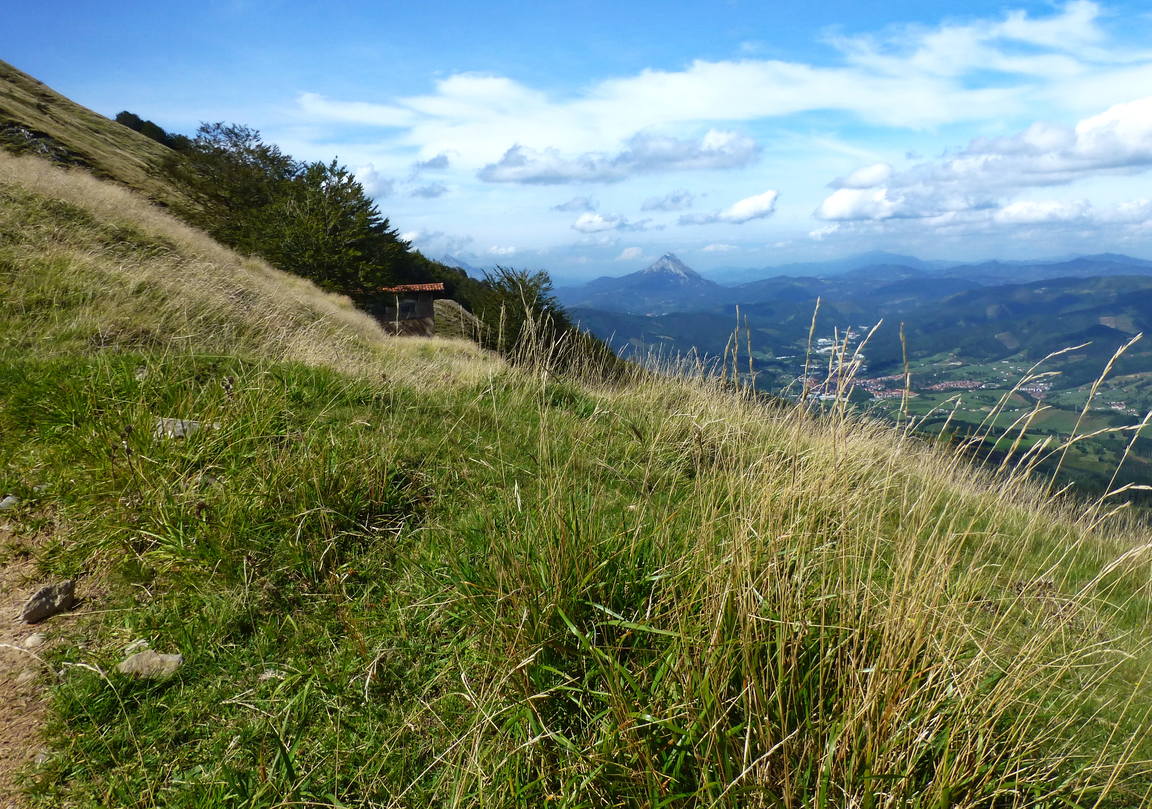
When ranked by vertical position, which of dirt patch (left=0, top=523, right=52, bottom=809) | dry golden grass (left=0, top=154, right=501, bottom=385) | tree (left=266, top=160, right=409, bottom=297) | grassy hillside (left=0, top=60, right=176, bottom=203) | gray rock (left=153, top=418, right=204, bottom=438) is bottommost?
dirt patch (left=0, top=523, right=52, bottom=809)

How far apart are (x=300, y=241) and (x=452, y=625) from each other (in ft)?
109

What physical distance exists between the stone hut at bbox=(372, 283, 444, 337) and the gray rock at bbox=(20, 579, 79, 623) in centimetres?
2635

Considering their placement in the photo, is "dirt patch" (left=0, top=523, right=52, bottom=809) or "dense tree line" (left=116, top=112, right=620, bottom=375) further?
"dense tree line" (left=116, top=112, right=620, bottom=375)

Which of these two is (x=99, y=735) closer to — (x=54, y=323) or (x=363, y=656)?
(x=363, y=656)

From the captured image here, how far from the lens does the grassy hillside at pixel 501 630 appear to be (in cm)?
201

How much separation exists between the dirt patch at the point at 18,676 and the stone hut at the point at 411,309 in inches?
1026

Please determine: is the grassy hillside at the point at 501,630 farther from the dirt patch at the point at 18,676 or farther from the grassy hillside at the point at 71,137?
the grassy hillside at the point at 71,137

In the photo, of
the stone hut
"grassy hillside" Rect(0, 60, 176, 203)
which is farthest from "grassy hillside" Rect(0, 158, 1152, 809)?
"grassy hillside" Rect(0, 60, 176, 203)

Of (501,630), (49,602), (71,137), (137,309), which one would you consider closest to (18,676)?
(49,602)

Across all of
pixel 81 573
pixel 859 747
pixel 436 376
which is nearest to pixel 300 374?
pixel 436 376

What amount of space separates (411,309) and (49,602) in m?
35.4

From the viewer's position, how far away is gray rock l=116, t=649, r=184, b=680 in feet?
8.82

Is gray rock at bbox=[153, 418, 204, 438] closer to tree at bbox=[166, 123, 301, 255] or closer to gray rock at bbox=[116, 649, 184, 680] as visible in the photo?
gray rock at bbox=[116, 649, 184, 680]

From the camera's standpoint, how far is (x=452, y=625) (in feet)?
9.94
